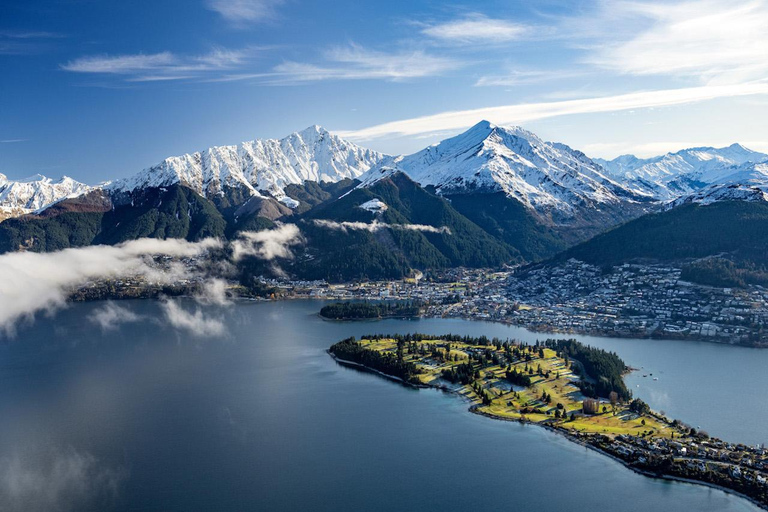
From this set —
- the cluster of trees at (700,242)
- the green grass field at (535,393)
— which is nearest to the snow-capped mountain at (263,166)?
→ the cluster of trees at (700,242)

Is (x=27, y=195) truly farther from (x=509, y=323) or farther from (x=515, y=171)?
(x=509, y=323)

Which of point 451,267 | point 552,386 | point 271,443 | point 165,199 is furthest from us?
point 165,199

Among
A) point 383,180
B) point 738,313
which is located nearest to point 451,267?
point 383,180

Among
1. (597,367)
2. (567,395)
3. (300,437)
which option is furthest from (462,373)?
(300,437)

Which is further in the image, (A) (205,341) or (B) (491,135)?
(B) (491,135)

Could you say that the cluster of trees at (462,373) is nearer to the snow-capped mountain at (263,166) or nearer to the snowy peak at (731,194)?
the snowy peak at (731,194)

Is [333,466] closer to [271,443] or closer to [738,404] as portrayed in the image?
[271,443]

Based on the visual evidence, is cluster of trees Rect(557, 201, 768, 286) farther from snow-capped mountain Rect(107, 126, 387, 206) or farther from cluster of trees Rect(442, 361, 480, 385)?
snow-capped mountain Rect(107, 126, 387, 206)
